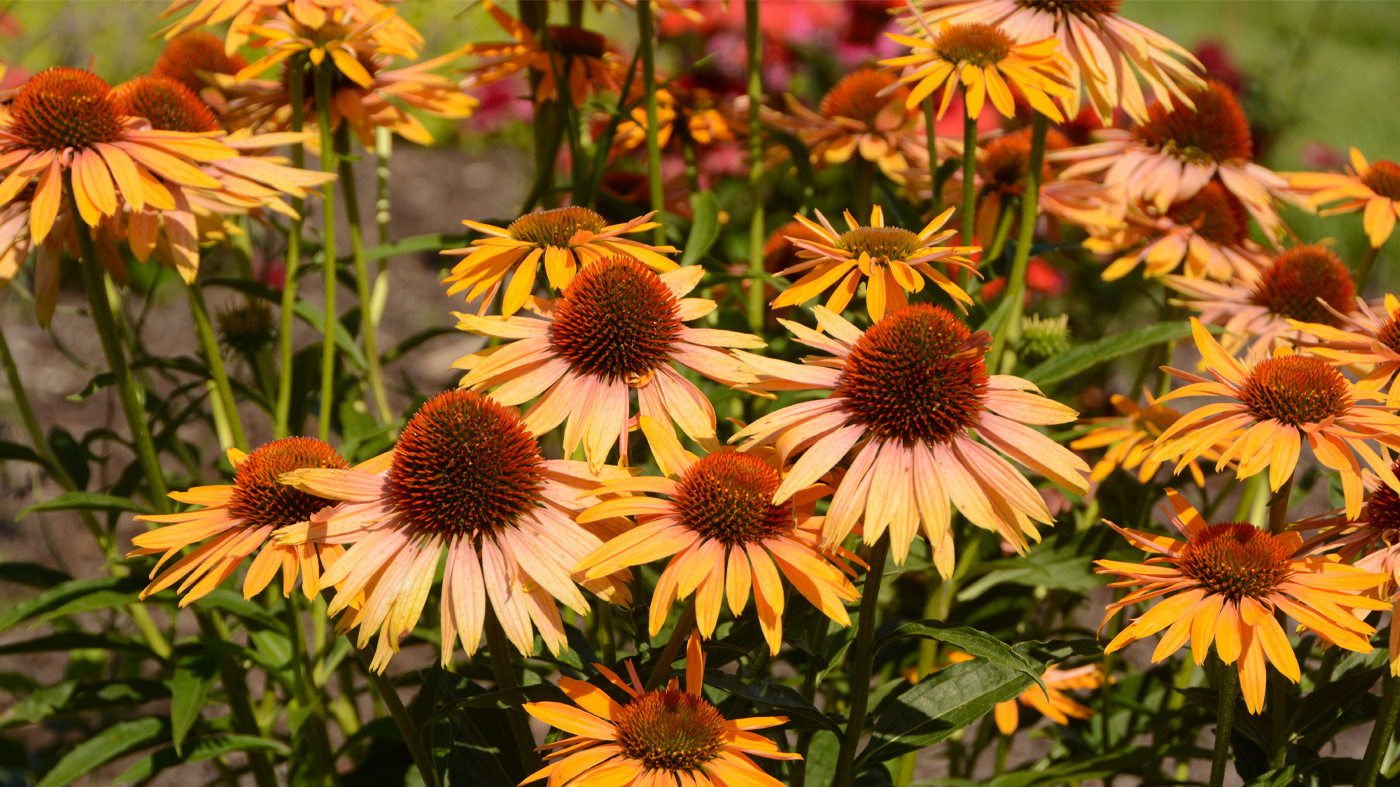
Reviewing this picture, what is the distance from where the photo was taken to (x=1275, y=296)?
5.41 ft

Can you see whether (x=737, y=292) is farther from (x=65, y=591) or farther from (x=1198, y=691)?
(x=65, y=591)

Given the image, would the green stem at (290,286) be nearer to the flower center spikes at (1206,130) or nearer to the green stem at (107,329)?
the green stem at (107,329)

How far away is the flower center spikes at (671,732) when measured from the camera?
35.1 inches

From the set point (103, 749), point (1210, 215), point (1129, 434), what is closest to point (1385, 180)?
point (1210, 215)

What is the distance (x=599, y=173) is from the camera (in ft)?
5.25

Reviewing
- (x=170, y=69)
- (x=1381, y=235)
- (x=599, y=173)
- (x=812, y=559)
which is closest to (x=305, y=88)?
(x=170, y=69)

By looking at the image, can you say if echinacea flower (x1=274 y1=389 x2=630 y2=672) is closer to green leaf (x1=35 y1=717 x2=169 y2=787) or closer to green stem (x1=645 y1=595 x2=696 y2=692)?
green stem (x1=645 y1=595 x2=696 y2=692)

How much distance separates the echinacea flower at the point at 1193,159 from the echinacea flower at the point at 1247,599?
853 millimetres

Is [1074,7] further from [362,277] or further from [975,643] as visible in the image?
[362,277]

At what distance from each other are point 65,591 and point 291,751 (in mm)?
371

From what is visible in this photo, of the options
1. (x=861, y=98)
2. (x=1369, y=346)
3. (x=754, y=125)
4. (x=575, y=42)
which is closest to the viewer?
(x=1369, y=346)

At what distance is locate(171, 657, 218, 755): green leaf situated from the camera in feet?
4.32

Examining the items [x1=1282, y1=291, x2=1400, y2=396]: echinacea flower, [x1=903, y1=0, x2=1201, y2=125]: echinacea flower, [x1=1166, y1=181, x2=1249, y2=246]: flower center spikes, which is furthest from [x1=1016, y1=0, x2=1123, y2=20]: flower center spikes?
[x1=1282, y1=291, x2=1400, y2=396]: echinacea flower

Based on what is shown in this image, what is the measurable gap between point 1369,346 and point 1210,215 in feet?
1.92
